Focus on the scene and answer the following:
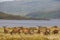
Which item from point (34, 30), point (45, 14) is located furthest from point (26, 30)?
point (45, 14)

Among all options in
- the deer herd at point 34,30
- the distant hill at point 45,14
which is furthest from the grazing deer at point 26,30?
the distant hill at point 45,14

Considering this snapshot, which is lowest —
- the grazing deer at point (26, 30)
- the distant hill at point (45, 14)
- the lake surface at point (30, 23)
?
the grazing deer at point (26, 30)

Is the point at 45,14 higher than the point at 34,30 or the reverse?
higher

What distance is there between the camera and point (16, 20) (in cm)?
236

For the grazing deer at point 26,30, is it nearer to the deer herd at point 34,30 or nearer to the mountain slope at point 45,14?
the deer herd at point 34,30

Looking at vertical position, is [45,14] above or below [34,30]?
above

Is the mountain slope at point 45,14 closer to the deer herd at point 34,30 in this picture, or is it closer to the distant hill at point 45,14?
the distant hill at point 45,14

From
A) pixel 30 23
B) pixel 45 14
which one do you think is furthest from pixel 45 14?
pixel 30 23

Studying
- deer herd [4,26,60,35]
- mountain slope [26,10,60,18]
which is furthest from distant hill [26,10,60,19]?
deer herd [4,26,60,35]

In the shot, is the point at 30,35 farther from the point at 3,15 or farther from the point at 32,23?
the point at 3,15

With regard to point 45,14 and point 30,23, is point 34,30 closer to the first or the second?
point 30,23

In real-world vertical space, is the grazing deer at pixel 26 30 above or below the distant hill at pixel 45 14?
below

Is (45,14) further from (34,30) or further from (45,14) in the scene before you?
(34,30)

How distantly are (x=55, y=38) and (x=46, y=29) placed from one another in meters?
0.14
